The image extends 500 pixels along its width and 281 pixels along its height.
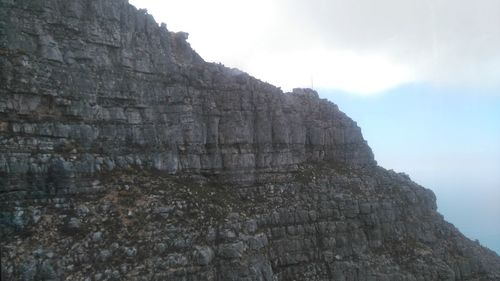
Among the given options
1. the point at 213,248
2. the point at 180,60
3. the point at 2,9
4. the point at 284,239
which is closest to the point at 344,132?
the point at 284,239

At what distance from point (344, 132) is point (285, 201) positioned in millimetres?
10794

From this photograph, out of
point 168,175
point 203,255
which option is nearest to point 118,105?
point 168,175

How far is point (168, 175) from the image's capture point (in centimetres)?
2723

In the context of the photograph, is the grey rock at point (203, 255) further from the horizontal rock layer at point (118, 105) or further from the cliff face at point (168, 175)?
the horizontal rock layer at point (118, 105)

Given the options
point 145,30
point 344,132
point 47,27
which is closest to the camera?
point 47,27

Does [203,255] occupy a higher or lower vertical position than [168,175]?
lower

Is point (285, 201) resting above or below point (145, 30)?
below

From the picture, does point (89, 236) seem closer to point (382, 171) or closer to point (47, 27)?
point (47, 27)

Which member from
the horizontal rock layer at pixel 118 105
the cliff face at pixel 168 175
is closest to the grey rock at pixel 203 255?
the cliff face at pixel 168 175

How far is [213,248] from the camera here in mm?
24953

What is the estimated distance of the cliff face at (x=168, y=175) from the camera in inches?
851

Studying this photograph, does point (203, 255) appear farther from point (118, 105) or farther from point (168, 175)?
point (118, 105)

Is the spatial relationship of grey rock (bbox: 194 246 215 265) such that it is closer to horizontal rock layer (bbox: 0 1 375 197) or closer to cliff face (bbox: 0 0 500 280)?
cliff face (bbox: 0 0 500 280)

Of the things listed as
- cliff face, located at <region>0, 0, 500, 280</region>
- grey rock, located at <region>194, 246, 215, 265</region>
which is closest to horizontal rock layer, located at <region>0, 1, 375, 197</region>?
cliff face, located at <region>0, 0, 500, 280</region>
